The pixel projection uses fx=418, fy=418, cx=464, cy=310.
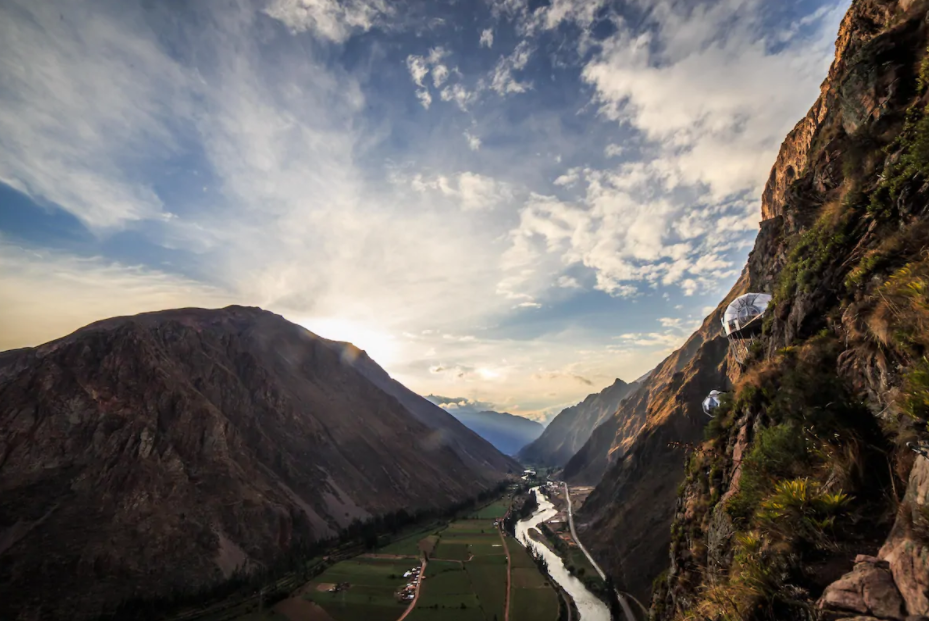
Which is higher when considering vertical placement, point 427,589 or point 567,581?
point 567,581

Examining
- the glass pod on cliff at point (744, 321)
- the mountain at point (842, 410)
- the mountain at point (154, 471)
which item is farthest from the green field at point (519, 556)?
the glass pod on cliff at point (744, 321)

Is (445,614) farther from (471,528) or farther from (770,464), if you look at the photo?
(770,464)

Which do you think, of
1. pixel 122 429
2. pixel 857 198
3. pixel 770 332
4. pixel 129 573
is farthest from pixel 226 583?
pixel 857 198

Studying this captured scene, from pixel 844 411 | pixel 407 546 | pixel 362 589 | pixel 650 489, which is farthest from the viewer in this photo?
pixel 407 546

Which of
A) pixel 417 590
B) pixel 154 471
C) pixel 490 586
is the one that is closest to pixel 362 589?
pixel 417 590

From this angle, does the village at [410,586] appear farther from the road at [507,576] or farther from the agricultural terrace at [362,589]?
the road at [507,576]

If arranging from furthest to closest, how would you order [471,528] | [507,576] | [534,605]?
[471,528] → [507,576] → [534,605]

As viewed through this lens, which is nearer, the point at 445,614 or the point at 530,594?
the point at 445,614
